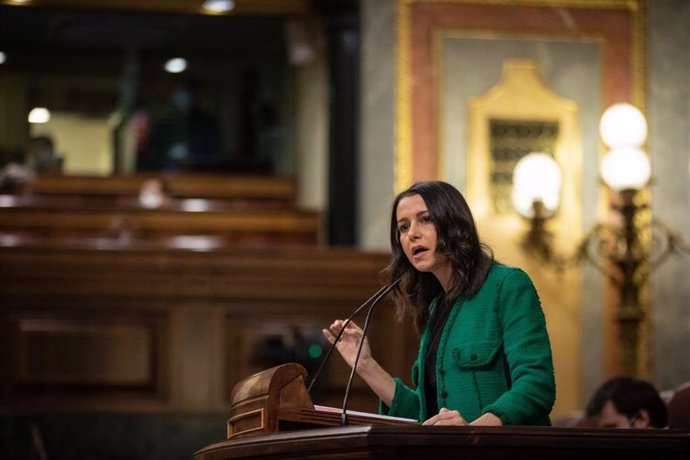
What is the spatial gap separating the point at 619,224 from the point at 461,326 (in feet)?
18.1

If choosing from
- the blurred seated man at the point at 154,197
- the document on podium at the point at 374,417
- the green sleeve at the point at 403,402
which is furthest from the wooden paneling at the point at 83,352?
the document on podium at the point at 374,417

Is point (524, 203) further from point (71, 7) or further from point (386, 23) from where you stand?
point (71, 7)

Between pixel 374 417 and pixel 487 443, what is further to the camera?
pixel 374 417

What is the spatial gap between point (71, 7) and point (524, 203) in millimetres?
3149

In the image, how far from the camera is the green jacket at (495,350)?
2.84 m

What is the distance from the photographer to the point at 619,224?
8352 mm

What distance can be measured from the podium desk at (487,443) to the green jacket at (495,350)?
0.30m

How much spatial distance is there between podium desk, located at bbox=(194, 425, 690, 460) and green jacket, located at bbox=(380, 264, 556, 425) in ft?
1.00

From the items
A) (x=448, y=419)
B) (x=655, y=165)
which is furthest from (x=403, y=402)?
(x=655, y=165)

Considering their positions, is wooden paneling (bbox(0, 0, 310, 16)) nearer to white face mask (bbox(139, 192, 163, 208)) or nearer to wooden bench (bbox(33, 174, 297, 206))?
white face mask (bbox(139, 192, 163, 208))

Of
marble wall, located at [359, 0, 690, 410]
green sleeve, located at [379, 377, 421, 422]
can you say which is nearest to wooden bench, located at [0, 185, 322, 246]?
marble wall, located at [359, 0, 690, 410]

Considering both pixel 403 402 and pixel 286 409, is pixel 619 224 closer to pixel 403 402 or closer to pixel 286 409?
pixel 403 402

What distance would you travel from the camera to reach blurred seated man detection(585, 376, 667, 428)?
389cm

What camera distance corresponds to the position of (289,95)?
41.5 ft
